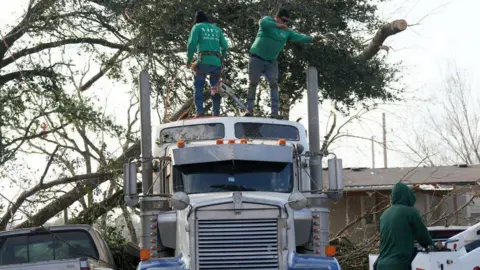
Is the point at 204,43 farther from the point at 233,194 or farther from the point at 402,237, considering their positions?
the point at 402,237

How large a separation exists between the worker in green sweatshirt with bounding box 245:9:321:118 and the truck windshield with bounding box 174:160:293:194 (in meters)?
2.47

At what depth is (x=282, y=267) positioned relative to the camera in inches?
444

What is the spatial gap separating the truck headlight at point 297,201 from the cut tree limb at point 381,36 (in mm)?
7337

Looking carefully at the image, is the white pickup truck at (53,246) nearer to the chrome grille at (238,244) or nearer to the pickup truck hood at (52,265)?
the pickup truck hood at (52,265)

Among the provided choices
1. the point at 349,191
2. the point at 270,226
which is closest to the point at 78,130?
the point at 270,226

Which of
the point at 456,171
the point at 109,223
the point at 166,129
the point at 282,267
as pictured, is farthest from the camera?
the point at 456,171

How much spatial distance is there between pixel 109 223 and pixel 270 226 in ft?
19.6

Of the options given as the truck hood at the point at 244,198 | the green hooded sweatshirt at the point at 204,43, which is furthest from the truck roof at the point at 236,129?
the green hooded sweatshirt at the point at 204,43

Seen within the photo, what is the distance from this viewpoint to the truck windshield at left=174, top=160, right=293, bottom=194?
12.1 m

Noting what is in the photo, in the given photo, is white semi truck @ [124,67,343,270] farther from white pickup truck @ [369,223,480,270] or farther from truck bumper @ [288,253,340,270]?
white pickup truck @ [369,223,480,270]

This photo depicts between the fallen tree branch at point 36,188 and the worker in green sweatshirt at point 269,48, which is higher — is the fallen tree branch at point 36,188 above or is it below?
below

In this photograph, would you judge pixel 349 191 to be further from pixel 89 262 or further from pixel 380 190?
pixel 89 262


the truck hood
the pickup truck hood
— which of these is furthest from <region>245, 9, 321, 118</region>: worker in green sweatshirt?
the pickup truck hood

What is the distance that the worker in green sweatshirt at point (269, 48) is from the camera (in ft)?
47.8
